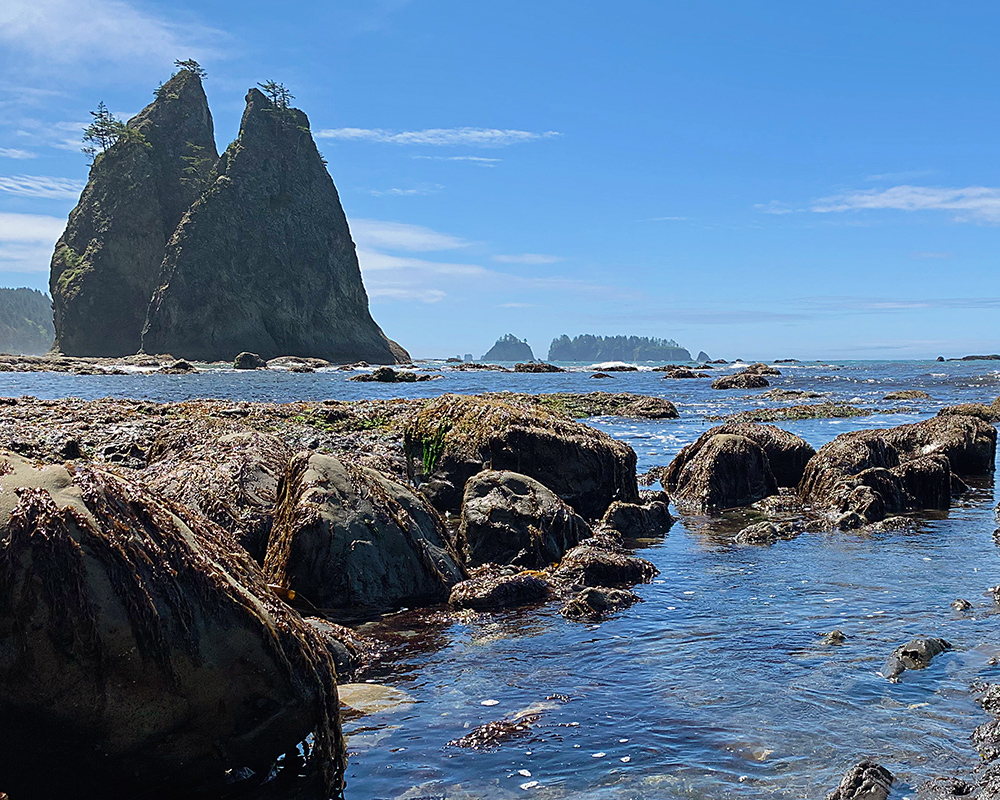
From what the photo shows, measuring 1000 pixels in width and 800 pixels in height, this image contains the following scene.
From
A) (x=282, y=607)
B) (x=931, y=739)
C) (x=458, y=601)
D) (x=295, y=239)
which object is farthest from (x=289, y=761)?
(x=295, y=239)

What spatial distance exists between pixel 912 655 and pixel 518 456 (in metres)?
7.04

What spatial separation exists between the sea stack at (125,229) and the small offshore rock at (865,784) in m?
131

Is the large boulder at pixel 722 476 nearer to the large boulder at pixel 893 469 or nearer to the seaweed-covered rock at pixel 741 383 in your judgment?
the large boulder at pixel 893 469

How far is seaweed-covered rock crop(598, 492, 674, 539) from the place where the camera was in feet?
39.1

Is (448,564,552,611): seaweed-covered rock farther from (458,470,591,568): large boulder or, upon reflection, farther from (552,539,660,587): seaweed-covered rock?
(458,470,591,568): large boulder

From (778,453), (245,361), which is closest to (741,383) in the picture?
(778,453)

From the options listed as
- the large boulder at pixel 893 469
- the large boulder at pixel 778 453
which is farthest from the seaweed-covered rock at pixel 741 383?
the large boulder at pixel 778 453

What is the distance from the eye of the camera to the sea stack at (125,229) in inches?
4783

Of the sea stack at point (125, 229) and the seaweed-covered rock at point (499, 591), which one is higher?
the sea stack at point (125, 229)

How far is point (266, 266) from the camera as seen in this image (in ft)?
392

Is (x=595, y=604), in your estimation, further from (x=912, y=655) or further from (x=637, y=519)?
(x=637, y=519)

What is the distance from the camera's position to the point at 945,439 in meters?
17.0

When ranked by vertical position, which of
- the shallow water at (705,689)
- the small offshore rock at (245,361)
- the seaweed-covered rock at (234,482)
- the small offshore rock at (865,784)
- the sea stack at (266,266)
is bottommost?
the shallow water at (705,689)

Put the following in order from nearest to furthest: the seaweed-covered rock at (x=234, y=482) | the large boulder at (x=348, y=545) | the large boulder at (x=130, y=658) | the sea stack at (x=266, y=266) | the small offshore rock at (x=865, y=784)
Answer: the large boulder at (x=130, y=658) < the small offshore rock at (x=865, y=784) < the large boulder at (x=348, y=545) < the seaweed-covered rock at (x=234, y=482) < the sea stack at (x=266, y=266)
